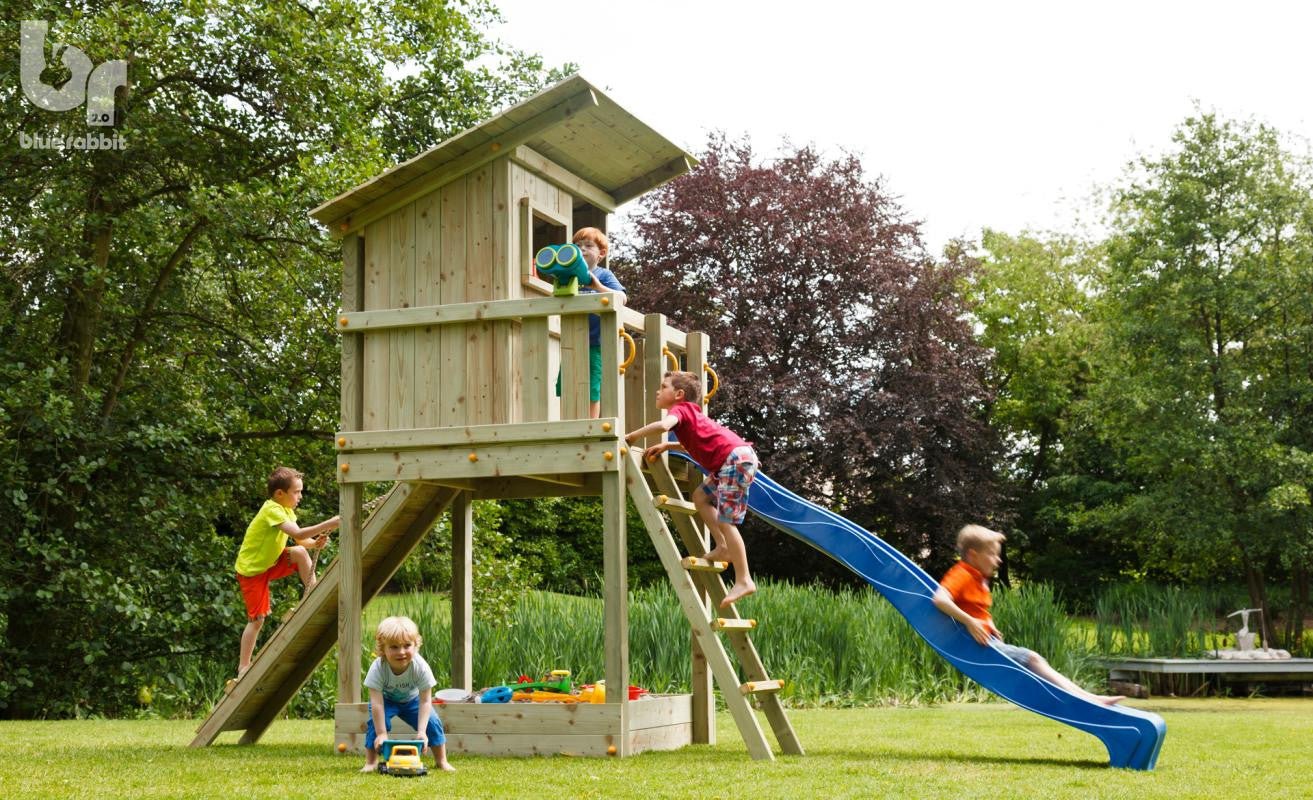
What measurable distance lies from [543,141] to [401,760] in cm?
440

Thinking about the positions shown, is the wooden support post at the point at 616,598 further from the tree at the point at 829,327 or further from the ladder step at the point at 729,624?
the tree at the point at 829,327

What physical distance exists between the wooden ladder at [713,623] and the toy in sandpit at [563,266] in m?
1.02

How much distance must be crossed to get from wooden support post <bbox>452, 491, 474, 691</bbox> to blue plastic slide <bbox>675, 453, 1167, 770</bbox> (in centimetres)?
244

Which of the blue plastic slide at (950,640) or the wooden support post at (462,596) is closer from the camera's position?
the blue plastic slide at (950,640)

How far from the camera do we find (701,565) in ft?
25.5

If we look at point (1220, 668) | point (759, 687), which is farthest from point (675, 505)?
point (1220, 668)

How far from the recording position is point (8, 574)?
1338 centimetres

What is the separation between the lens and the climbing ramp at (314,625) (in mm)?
8523

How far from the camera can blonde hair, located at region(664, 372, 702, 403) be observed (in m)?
7.95

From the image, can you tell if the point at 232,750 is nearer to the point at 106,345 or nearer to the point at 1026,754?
the point at 1026,754

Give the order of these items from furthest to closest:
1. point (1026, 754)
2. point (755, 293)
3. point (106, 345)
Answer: point (755, 293), point (106, 345), point (1026, 754)

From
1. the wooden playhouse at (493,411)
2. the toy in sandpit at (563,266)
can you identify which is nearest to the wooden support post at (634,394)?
the wooden playhouse at (493,411)

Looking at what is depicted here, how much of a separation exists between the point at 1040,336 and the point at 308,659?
84.5 ft

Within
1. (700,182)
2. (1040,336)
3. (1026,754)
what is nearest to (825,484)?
(700,182)
